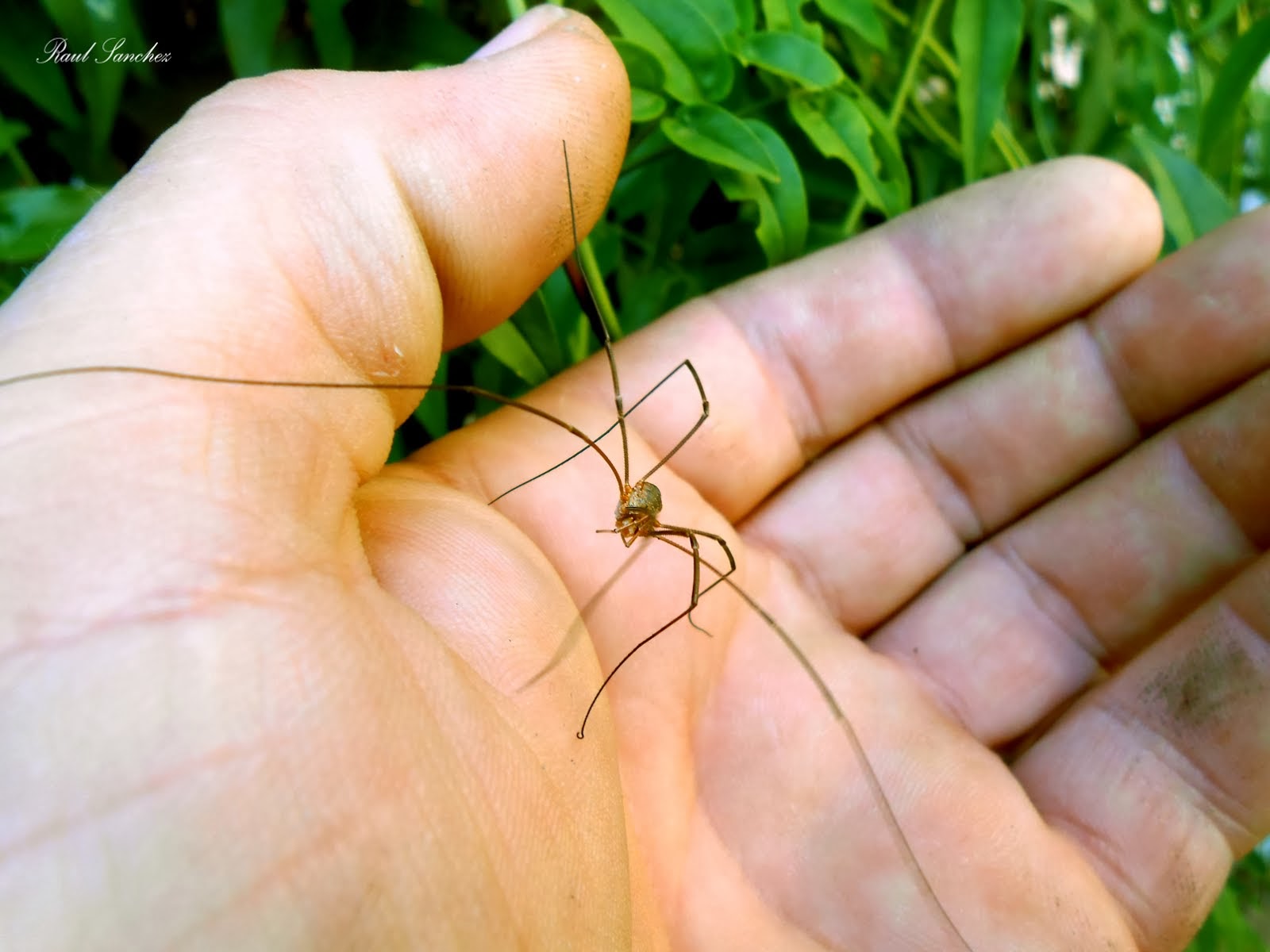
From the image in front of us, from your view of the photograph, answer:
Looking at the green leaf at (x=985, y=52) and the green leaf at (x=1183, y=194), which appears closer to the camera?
the green leaf at (x=985, y=52)

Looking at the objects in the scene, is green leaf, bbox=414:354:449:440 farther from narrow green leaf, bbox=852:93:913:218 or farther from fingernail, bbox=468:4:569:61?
narrow green leaf, bbox=852:93:913:218

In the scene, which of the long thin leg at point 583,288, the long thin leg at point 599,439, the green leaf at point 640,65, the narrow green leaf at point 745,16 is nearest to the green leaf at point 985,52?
the narrow green leaf at point 745,16

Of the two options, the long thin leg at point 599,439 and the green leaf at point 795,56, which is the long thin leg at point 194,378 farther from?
the green leaf at point 795,56

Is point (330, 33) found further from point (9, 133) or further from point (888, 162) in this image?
point (888, 162)

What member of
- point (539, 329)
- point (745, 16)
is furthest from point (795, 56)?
point (539, 329)

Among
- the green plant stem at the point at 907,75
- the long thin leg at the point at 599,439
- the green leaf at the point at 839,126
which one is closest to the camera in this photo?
the long thin leg at the point at 599,439
